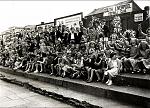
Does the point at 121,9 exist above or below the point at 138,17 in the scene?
above

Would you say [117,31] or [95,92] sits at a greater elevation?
[117,31]

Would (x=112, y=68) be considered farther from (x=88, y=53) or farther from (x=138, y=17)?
Result: (x=138, y=17)

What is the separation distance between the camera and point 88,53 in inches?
366

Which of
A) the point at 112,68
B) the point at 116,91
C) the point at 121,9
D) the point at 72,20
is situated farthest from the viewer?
the point at 72,20

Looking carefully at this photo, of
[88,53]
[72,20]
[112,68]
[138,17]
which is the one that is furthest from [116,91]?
[72,20]

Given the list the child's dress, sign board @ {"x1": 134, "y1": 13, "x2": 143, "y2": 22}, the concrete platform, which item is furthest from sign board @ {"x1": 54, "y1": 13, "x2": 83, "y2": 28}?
the child's dress

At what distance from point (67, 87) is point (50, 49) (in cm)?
419

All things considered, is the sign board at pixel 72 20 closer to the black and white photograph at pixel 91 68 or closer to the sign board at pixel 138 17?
the black and white photograph at pixel 91 68

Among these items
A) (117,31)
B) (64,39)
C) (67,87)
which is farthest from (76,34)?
(67,87)

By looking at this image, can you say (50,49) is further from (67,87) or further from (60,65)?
(67,87)

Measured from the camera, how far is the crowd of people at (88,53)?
788cm

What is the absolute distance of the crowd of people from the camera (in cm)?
788

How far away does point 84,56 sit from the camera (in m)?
9.44

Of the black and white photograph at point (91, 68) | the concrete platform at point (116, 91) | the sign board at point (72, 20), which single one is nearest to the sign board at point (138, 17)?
the black and white photograph at point (91, 68)
